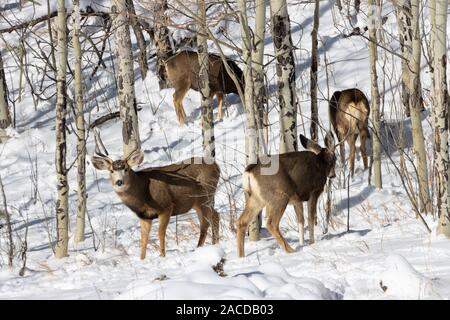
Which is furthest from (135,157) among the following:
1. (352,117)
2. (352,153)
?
(352,117)

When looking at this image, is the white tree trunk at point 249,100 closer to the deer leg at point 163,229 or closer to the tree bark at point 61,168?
the deer leg at point 163,229

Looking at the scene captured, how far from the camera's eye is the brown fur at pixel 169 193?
Result: 11.9m

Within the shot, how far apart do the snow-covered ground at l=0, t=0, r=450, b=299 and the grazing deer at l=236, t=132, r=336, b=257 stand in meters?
0.30

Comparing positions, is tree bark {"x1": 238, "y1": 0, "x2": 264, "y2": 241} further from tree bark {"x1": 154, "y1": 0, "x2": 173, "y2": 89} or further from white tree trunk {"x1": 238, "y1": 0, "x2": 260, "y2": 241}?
tree bark {"x1": 154, "y1": 0, "x2": 173, "y2": 89}

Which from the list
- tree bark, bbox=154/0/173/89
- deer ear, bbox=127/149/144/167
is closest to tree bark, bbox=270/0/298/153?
deer ear, bbox=127/149/144/167

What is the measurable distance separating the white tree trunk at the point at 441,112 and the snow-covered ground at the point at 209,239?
1.08ft

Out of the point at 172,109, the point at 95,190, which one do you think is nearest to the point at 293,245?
the point at 95,190

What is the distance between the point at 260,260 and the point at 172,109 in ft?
34.5

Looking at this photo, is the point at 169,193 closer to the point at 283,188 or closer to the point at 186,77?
the point at 283,188

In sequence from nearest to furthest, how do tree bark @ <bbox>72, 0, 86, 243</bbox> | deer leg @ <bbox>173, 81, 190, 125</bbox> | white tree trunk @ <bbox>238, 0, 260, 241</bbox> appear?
white tree trunk @ <bbox>238, 0, 260, 241</bbox> → tree bark @ <bbox>72, 0, 86, 243</bbox> → deer leg @ <bbox>173, 81, 190, 125</bbox>

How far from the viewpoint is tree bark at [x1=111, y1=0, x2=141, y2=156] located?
45.1 feet

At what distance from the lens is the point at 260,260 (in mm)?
10352
